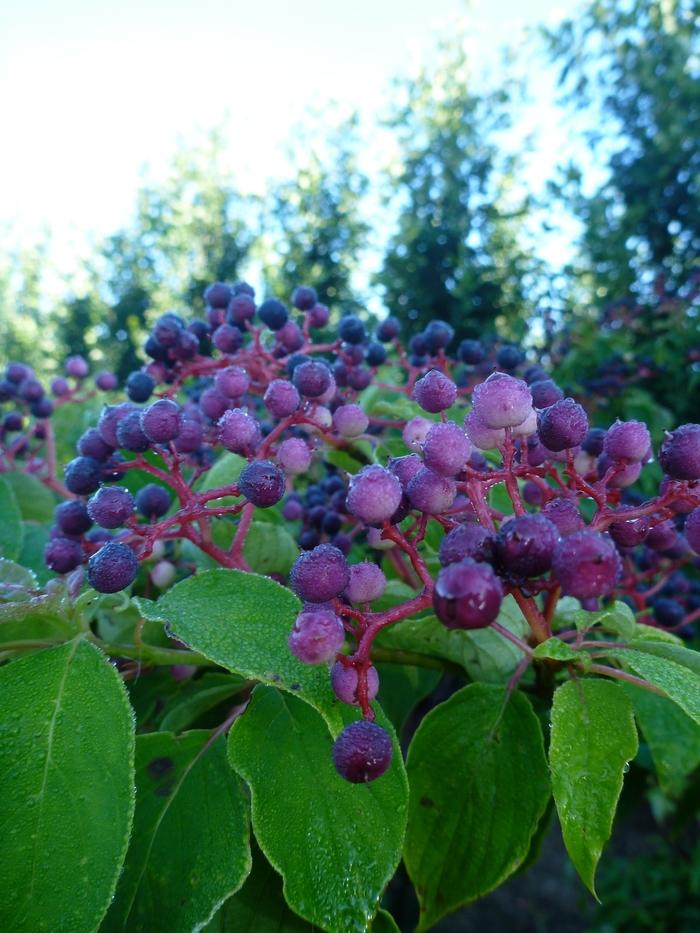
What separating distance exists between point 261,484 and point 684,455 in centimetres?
34

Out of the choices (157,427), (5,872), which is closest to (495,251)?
(157,427)

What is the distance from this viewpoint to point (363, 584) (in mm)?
556

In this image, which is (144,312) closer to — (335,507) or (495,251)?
(495,251)

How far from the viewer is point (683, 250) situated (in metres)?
3.33

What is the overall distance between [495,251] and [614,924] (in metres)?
3.72

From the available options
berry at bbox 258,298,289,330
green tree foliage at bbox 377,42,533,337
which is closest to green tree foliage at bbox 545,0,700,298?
green tree foliage at bbox 377,42,533,337

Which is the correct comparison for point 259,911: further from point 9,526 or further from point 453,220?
point 453,220

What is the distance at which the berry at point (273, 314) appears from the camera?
97 cm

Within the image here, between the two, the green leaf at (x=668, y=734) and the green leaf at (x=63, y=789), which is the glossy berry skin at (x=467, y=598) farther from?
the green leaf at (x=668, y=734)

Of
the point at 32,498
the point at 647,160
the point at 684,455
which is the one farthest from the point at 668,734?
the point at 647,160

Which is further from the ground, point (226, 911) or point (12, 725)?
point (12, 725)

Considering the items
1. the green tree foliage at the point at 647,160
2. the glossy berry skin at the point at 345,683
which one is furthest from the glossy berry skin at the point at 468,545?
the green tree foliage at the point at 647,160

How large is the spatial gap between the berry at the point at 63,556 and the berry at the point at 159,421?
136 mm

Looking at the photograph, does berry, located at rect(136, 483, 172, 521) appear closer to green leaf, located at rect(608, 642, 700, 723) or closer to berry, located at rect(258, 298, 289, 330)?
berry, located at rect(258, 298, 289, 330)
